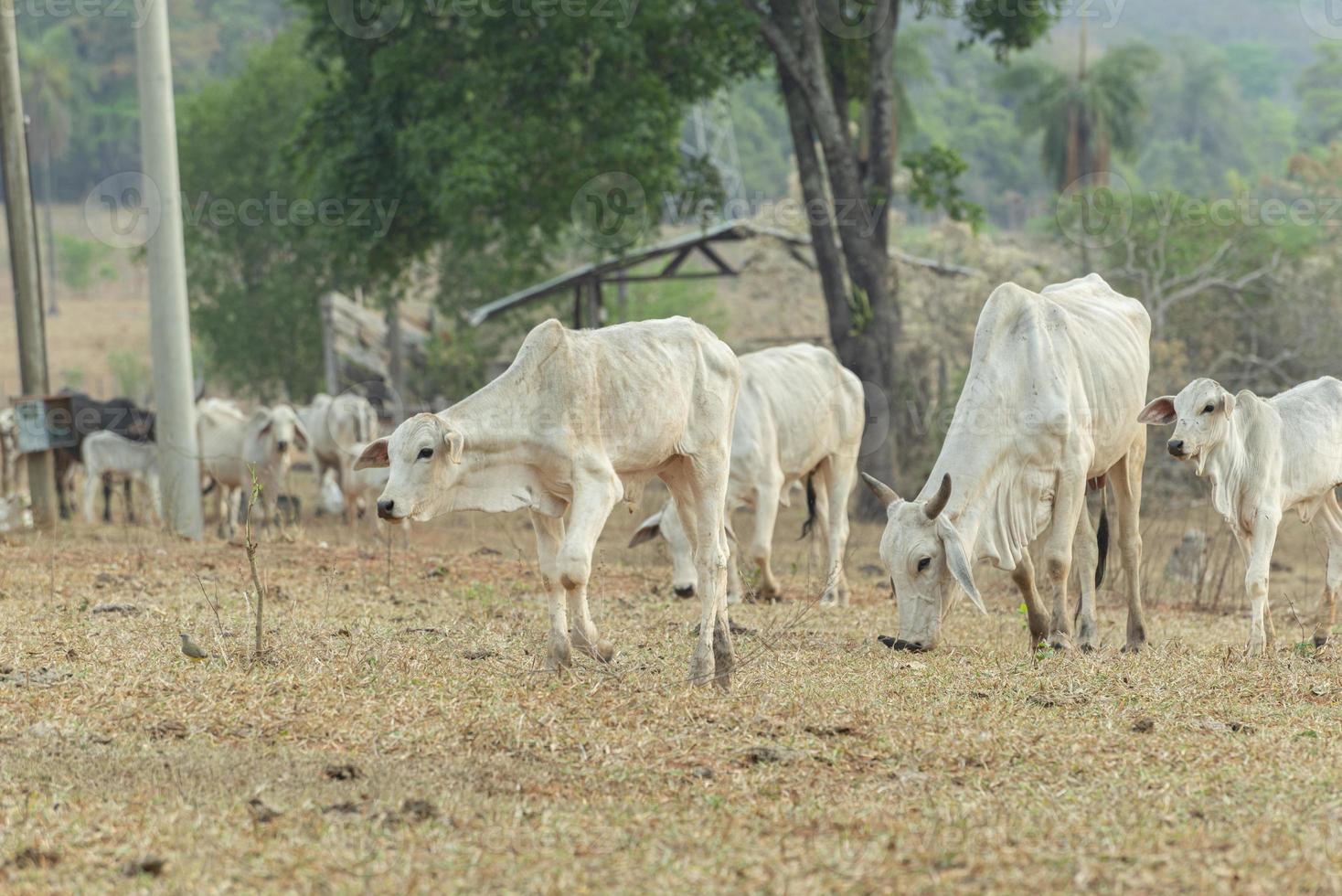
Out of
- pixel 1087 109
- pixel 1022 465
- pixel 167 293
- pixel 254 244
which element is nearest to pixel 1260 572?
pixel 1022 465

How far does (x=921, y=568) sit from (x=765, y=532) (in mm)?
2889

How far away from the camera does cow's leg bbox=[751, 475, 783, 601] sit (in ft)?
31.7

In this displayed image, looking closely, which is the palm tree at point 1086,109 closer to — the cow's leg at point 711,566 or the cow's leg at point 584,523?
the cow's leg at point 711,566

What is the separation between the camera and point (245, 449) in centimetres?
Result: 1453

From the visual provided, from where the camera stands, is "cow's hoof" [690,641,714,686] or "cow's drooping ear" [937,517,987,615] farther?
"cow's drooping ear" [937,517,987,615]

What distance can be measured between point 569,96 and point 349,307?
1178cm

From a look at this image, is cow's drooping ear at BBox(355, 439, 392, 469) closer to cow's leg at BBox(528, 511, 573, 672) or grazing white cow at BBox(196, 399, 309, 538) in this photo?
cow's leg at BBox(528, 511, 573, 672)

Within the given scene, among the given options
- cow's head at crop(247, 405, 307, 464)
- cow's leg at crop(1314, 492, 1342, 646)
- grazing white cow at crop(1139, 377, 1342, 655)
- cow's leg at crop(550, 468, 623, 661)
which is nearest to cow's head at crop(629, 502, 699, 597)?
cow's leg at crop(550, 468, 623, 661)

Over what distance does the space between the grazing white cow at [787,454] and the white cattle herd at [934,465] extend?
25 millimetres

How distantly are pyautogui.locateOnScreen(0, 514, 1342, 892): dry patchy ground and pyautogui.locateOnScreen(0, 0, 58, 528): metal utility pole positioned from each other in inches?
226

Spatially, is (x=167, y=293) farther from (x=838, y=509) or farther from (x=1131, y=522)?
(x=1131, y=522)

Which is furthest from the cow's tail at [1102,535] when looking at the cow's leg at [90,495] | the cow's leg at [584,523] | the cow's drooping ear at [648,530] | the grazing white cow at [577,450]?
the cow's leg at [90,495]

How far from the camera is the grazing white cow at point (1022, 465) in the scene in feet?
22.9

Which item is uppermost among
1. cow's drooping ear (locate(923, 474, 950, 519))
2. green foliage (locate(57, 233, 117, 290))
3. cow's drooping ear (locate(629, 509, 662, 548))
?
green foliage (locate(57, 233, 117, 290))
